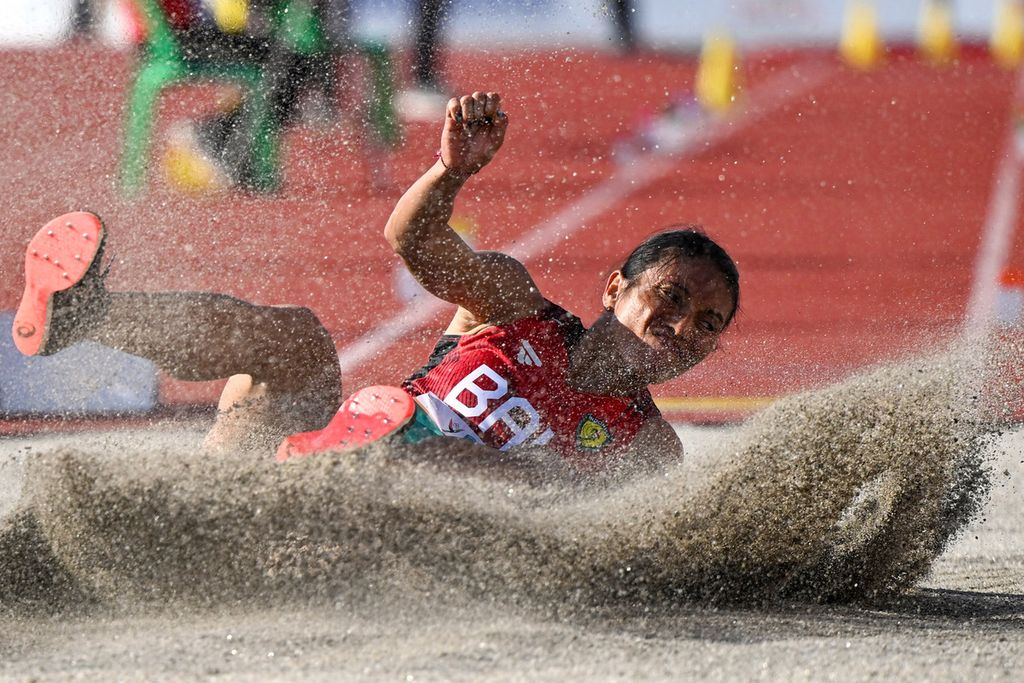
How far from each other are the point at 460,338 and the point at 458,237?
0.72 feet

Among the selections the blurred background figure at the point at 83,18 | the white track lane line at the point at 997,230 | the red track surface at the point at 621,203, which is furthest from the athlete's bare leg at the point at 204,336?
the white track lane line at the point at 997,230

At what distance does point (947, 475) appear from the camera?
8.59 ft

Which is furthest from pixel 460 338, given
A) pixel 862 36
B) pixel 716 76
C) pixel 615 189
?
pixel 862 36

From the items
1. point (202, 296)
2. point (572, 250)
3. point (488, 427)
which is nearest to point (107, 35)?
point (572, 250)

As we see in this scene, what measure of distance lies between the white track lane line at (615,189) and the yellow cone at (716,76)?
0.30ft

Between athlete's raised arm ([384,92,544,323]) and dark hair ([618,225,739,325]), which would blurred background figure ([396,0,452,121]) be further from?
athlete's raised arm ([384,92,544,323])

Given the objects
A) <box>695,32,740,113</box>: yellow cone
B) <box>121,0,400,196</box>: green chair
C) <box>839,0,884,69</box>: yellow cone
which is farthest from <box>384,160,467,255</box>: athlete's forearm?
<box>839,0,884,69</box>: yellow cone

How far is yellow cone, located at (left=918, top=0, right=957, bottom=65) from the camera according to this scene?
785 centimetres

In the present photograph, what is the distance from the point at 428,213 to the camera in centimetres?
253

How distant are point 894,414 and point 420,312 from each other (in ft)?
12.4

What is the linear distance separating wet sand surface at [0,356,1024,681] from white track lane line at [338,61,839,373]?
11.4 ft

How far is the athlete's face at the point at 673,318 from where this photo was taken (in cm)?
264

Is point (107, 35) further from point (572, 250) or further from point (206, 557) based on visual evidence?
point (206, 557)

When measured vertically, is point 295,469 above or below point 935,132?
above
